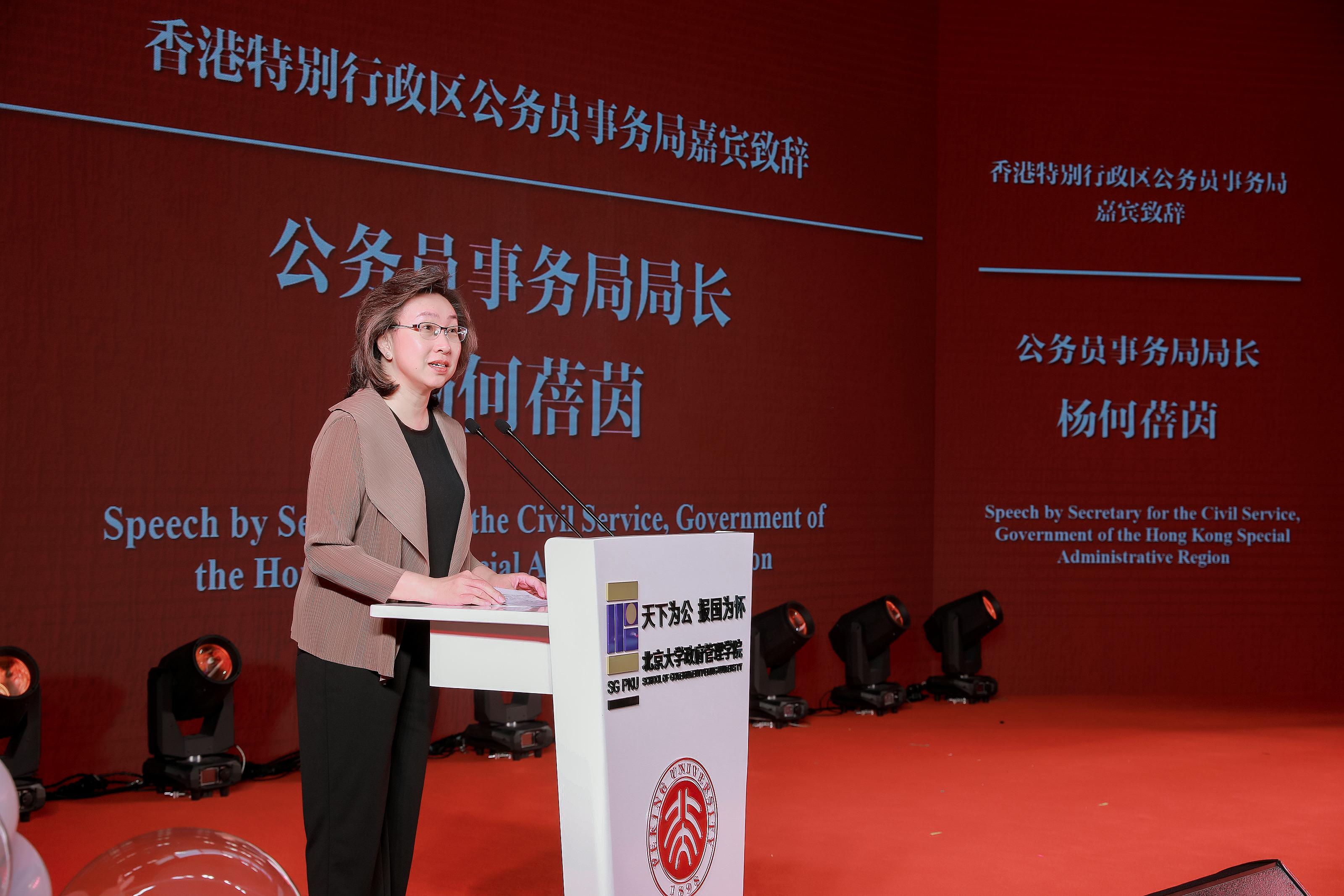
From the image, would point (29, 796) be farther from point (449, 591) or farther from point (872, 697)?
point (872, 697)

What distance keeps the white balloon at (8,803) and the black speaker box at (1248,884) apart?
54.8 inches

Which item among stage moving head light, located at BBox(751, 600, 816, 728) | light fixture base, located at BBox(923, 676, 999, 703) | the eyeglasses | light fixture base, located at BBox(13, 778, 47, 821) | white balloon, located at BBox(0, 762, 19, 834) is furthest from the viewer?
light fixture base, located at BBox(923, 676, 999, 703)

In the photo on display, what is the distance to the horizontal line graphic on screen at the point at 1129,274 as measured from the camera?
20.9 ft

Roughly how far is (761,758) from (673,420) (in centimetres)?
156

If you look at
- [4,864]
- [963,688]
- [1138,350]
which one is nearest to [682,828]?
[4,864]

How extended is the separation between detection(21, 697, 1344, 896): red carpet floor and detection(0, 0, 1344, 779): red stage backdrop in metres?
0.63

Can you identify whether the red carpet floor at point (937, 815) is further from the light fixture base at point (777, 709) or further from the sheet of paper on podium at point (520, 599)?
the sheet of paper on podium at point (520, 599)

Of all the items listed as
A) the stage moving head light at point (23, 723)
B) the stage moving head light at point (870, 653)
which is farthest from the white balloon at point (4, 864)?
the stage moving head light at point (870, 653)

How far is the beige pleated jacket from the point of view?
1999 mm

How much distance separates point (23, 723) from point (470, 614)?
101 inches

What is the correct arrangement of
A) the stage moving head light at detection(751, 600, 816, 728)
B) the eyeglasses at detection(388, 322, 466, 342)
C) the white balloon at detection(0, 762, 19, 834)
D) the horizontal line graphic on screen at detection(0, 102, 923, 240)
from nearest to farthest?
the white balloon at detection(0, 762, 19, 834) < the eyeglasses at detection(388, 322, 466, 342) < the horizontal line graphic on screen at detection(0, 102, 923, 240) < the stage moving head light at detection(751, 600, 816, 728)

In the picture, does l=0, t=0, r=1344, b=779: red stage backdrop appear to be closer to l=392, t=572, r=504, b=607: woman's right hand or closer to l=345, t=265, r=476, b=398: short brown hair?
l=345, t=265, r=476, b=398: short brown hair

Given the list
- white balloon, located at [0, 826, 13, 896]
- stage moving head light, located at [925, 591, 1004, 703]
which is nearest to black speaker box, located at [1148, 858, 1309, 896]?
white balloon, located at [0, 826, 13, 896]

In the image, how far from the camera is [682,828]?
2.03 m
